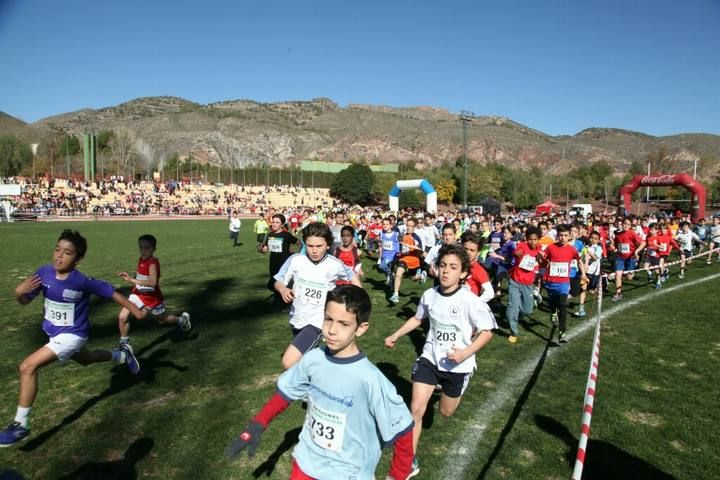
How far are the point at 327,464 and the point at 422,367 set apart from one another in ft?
5.62

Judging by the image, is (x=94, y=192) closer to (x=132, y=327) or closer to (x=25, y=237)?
(x=25, y=237)

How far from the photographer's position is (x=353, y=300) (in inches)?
103

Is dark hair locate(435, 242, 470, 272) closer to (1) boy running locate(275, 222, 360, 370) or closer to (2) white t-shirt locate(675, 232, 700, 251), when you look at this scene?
(1) boy running locate(275, 222, 360, 370)

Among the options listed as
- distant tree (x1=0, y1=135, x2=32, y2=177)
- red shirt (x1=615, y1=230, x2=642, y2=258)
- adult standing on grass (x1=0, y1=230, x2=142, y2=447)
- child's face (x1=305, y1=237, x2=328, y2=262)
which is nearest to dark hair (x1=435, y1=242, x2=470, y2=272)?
child's face (x1=305, y1=237, x2=328, y2=262)

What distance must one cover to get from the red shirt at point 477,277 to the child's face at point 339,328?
10.8 ft

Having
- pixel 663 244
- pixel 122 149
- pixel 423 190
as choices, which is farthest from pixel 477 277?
pixel 122 149

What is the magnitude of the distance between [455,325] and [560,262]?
4.61 m

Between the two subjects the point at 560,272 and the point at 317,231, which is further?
the point at 560,272

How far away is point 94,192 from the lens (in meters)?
59.7

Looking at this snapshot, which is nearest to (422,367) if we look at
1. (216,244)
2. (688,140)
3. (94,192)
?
(216,244)

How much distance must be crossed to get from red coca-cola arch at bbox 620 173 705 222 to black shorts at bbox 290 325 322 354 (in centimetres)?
3692

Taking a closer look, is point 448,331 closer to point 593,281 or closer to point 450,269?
point 450,269

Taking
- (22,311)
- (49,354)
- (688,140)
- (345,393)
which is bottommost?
(22,311)

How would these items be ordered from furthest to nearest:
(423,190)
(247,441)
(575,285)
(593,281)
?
(423,190), (593,281), (575,285), (247,441)
